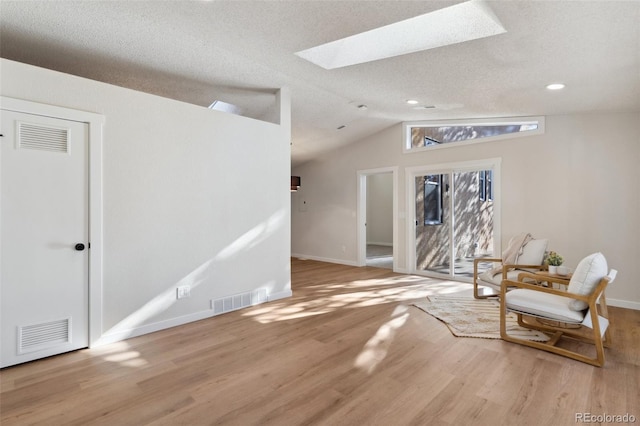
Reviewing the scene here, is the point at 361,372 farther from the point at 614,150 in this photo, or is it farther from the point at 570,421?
the point at 614,150

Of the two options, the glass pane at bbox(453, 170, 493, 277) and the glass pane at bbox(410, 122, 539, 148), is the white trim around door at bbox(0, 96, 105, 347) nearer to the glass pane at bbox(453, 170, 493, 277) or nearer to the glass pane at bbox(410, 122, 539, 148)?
the glass pane at bbox(410, 122, 539, 148)

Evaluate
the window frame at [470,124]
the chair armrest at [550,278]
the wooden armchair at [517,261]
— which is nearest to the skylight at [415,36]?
the chair armrest at [550,278]

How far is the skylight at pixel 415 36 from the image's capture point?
2.47m

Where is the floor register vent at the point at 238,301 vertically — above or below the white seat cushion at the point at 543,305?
below

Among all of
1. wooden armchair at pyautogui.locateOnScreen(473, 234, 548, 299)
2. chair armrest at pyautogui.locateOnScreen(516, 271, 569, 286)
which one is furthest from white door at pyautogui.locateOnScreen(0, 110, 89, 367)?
wooden armchair at pyautogui.locateOnScreen(473, 234, 548, 299)

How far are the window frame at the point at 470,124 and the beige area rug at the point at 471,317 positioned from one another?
2.54 metres

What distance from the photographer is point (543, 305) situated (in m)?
2.79

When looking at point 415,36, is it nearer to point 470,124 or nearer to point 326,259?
point 470,124

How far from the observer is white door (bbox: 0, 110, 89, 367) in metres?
2.48

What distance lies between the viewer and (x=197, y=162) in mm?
3545

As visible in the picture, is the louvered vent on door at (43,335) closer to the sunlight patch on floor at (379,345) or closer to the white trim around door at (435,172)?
the sunlight patch on floor at (379,345)

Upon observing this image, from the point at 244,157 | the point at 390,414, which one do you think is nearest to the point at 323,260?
the point at 244,157

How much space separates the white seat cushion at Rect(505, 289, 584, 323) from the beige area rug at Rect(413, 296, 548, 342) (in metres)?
0.34

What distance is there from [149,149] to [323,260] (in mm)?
5114
